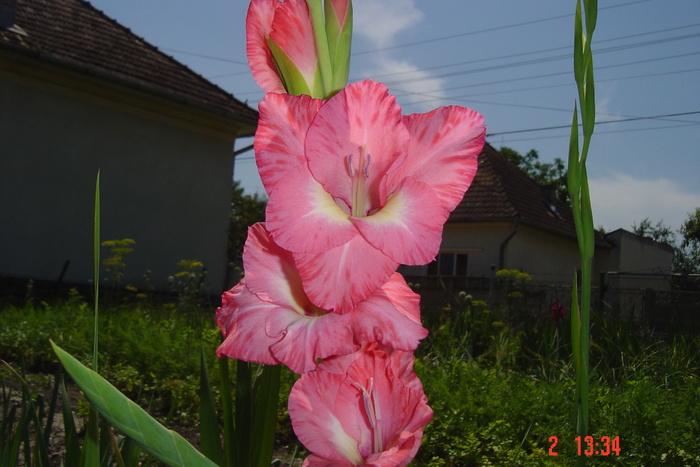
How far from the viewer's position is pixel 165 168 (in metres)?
12.5

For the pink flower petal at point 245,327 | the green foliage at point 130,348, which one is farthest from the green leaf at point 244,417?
the green foliage at point 130,348

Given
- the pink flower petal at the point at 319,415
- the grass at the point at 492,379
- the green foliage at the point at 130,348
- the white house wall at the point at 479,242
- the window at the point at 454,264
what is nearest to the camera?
the pink flower petal at the point at 319,415

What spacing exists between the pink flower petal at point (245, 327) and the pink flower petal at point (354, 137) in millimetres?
131

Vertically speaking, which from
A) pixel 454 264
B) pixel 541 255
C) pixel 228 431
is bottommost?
pixel 228 431

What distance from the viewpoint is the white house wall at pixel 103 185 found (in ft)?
34.0

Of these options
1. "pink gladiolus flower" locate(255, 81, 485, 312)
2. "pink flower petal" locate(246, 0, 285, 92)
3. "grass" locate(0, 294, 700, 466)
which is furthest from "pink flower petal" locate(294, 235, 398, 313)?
"grass" locate(0, 294, 700, 466)

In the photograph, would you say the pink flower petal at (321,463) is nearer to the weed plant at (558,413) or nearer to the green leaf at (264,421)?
the green leaf at (264,421)

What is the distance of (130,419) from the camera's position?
1.45 ft

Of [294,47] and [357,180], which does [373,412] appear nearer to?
[357,180]

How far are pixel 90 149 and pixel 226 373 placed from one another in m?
11.6

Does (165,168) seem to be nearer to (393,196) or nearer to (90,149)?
(90,149)

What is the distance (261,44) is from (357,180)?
0.22 metres

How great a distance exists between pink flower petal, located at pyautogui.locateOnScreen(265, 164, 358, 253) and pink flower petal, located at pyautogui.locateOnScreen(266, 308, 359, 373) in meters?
0.07

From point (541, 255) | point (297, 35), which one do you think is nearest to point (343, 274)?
point (297, 35)
